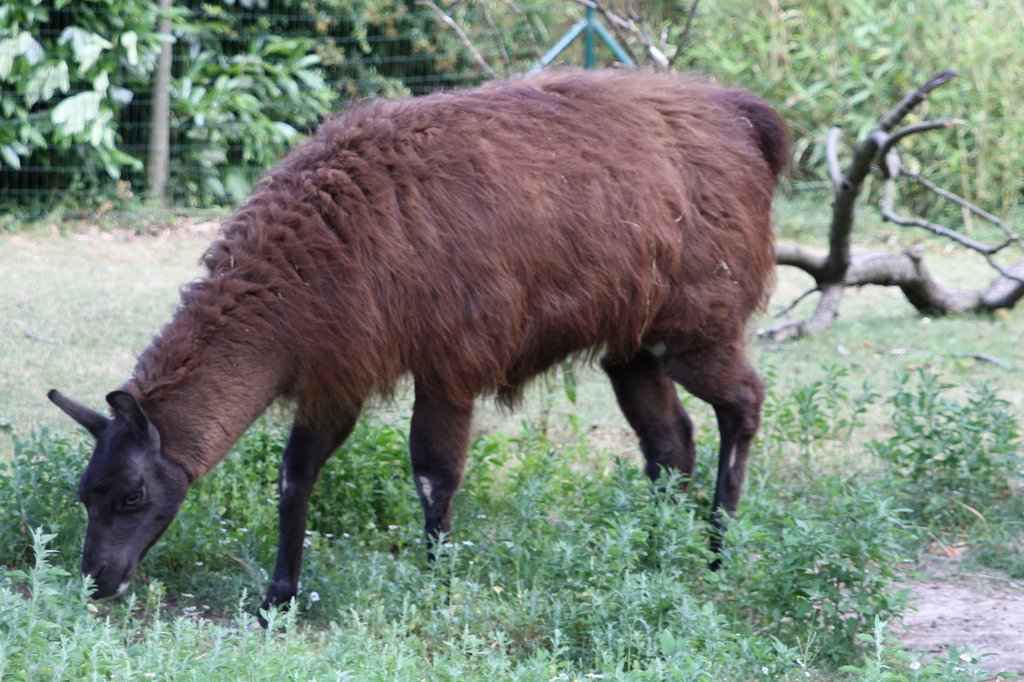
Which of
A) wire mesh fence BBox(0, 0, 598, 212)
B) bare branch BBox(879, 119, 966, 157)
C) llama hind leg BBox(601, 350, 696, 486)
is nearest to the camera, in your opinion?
llama hind leg BBox(601, 350, 696, 486)

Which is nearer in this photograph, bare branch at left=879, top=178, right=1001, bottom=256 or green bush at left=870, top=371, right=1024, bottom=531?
green bush at left=870, top=371, right=1024, bottom=531

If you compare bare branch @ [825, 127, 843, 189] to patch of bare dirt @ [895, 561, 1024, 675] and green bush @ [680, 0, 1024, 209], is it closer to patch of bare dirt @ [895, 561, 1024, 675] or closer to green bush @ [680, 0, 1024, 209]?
patch of bare dirt @ [895, 561, 1024, 675]

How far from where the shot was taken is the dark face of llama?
4199mm

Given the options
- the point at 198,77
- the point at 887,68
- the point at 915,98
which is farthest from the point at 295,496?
the point at 887,68

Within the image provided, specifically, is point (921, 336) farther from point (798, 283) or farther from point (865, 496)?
point (865, 496)

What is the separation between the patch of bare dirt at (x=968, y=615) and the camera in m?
4.57

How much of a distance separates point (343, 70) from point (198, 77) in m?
1.75

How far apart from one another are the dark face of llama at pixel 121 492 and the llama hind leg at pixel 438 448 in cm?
96

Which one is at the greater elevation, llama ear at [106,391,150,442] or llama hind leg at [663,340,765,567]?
llama ear at [106,391,150,442]

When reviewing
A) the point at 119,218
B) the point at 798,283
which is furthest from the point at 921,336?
the point at 119,218

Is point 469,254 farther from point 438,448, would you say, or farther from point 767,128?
point 767,128

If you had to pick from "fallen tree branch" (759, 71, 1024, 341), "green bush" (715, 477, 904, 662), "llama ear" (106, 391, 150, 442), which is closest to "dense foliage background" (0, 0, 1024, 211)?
"fallen tree branch" (759, 71, 1024, 341)

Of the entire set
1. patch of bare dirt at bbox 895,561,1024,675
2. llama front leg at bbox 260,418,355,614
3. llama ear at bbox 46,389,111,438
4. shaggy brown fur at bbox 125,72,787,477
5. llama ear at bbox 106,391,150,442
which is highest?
shaggy brown fur at bbox 125,72,787,477

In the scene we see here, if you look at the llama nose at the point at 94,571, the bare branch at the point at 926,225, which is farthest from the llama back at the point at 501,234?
the bare branch at the point at 926,225
